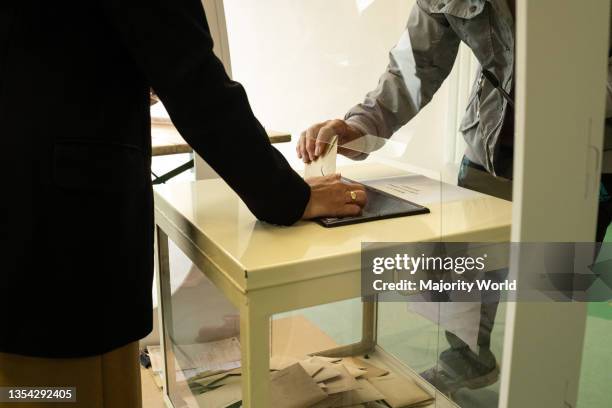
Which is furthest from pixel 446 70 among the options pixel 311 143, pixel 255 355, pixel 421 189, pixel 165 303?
pixel 165 303

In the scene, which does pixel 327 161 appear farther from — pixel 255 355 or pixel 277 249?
pixel 255 355

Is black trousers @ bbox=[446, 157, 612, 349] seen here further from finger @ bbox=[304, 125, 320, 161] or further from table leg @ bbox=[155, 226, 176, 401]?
table leg @ bbox=[155, 226, 176, 401]

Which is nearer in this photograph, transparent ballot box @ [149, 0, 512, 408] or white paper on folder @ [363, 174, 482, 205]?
transparent ballot box @ [149, 0, 512, 408]

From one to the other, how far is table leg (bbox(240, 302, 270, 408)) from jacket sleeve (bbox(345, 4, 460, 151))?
0.47 meters

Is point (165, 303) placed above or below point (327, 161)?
below

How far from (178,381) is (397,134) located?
0.84 metres

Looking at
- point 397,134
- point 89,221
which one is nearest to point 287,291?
point 89,221

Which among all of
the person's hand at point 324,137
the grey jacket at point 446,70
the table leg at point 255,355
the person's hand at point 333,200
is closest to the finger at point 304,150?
the person's hand at point 324,137

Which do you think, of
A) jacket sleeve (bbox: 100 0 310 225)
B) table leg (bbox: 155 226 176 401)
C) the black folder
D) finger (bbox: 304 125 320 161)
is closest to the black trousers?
the black folder

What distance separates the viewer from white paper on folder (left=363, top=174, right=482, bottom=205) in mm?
997

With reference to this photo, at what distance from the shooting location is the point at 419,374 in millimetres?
1196

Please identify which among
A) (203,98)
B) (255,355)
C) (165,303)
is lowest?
(165,303)

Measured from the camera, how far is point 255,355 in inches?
32.3

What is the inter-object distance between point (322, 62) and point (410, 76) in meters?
0.23
